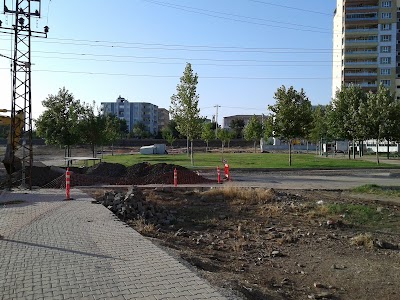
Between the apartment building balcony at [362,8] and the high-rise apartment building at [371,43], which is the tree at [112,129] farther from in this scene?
the apartment building balcony at [362,8]

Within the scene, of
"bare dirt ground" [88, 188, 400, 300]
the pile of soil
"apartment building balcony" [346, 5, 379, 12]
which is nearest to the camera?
"bare dirt ground" [88, 188, 400, 300]

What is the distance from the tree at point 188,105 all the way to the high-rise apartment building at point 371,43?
237 ft

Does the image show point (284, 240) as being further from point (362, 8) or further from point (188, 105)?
point (362, 8)

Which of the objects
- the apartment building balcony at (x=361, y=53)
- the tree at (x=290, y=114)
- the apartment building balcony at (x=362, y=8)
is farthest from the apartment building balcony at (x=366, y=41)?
the tree at (x=290, y=114)

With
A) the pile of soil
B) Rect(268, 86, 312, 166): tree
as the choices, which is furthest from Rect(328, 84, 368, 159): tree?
the pile of soil

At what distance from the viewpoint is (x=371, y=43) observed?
10331 cm

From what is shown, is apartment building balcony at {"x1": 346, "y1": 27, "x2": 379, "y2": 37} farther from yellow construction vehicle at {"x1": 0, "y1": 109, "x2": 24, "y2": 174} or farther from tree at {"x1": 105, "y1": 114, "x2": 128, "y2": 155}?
yellow construction vehicle at {"x1": 0, "y1": 109, "x2": 24, "y2": 174}

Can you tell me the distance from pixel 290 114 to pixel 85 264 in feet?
109

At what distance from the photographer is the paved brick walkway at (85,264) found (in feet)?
19.6

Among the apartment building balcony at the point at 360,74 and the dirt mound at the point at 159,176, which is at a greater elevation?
the apartment building balcony at the point at 360,74

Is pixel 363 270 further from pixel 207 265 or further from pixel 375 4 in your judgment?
pixel 375 4

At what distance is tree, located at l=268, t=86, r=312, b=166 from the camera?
38.9 metres

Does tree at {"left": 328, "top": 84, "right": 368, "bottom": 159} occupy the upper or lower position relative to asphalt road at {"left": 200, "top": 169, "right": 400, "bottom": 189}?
upper

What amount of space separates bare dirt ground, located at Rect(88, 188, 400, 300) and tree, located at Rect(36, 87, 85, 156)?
2063 centimetres
